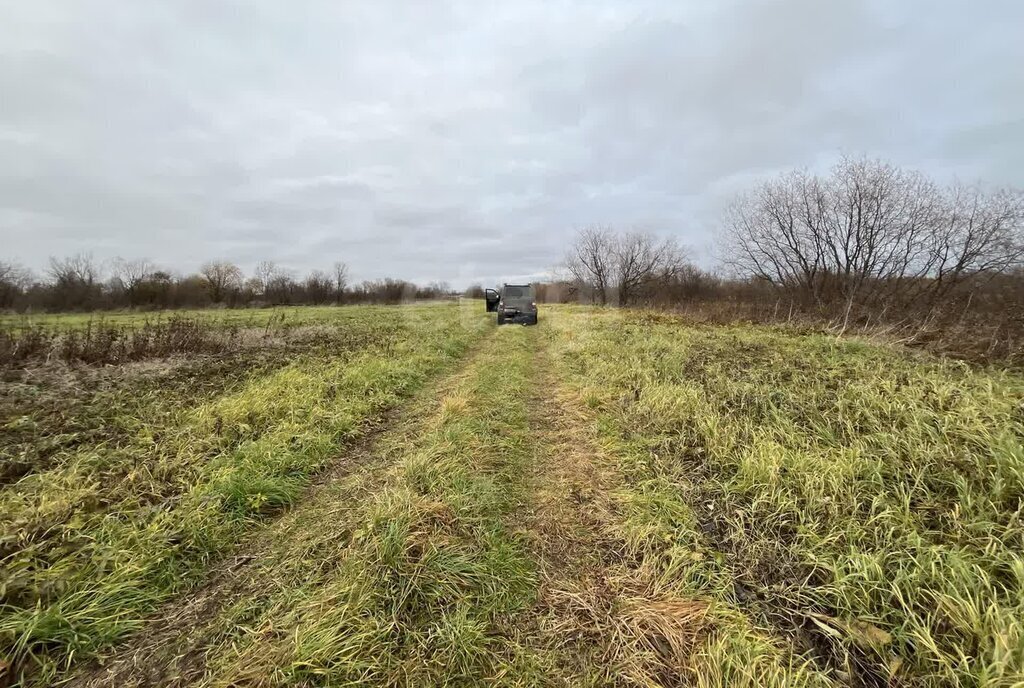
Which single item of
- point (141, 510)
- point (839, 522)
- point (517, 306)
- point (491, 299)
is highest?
point (491, 299)

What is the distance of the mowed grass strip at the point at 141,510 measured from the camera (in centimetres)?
245

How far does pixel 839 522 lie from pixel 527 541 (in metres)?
2.66

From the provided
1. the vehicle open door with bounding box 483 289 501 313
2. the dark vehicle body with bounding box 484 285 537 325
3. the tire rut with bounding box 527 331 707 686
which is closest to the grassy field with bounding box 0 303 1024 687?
the tire rut with bounding box 527 331 707 686

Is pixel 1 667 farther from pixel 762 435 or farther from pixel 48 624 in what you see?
pixel 762 435

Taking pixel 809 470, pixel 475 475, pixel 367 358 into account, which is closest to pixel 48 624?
pixel 475 475

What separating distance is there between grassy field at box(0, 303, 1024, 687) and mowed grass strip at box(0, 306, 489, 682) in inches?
0.9

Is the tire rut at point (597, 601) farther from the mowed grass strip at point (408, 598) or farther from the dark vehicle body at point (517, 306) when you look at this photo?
the dark vehicle body at point (517, 306)

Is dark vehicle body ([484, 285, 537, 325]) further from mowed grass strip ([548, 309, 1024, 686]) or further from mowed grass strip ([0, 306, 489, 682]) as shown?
mowed grass strip ([548, 309, 1024, 686])

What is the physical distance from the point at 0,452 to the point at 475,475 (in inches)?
230

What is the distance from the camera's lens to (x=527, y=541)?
134 inches

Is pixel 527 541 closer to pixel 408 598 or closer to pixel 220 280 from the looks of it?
pixel 408 598

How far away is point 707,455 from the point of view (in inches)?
182

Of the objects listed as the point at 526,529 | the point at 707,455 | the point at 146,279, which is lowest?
the point at 526,529

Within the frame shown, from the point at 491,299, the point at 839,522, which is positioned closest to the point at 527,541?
the point at 839,522
